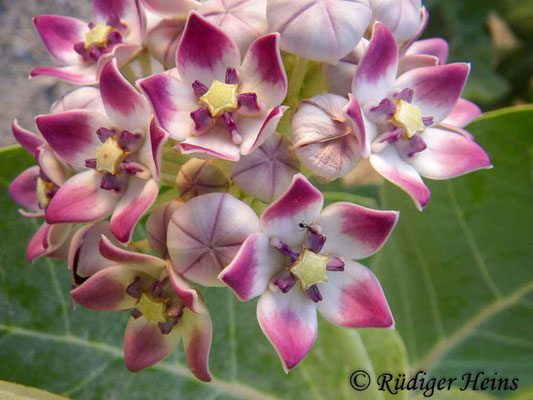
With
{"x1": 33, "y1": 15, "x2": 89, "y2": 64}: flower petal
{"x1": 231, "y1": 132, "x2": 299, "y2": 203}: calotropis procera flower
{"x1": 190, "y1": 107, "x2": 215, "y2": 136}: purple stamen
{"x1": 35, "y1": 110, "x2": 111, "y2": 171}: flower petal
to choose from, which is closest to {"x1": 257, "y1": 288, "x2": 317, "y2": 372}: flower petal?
{"x1": 231, "y1": 132, "x2": 299, "y2": 203}: calotropis procera flower

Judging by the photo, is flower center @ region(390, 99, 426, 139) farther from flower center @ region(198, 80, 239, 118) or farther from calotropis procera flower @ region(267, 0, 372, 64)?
flower center @ region(198, 80, 239, 118)

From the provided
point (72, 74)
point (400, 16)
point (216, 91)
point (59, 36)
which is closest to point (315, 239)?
point (216, 91)

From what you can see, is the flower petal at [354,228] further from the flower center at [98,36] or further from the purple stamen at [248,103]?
the flower center at [98,36]

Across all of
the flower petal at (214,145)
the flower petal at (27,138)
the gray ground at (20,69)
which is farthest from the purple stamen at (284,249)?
the gray ground at (20,69)

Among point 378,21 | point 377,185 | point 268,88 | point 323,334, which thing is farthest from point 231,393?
point 377,185

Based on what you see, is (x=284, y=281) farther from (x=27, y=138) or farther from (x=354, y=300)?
(x=27, y=138)

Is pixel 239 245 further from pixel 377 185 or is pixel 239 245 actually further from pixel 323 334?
pixel 377 185
